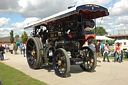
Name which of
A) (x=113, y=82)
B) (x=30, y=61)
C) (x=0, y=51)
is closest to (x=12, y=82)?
(x=30, y=61)

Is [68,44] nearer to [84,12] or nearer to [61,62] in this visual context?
[61,62]

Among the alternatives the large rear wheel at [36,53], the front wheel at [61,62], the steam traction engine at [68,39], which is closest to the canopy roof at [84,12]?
the steam traction engine at [68,39]

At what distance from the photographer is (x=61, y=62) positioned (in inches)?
243

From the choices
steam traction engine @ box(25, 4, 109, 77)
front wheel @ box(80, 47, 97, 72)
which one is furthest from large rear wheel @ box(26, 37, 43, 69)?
front wheel @ box(80, 47, 97, 72)

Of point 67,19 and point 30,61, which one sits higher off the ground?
point 67,19

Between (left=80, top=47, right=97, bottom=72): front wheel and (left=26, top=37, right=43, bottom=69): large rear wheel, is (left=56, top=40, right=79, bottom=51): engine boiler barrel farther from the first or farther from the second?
(left=26, top=37, right=43, bottom=69): large rear wheel

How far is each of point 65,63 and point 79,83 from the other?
1051 millimetres

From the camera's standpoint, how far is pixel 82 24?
635 cm

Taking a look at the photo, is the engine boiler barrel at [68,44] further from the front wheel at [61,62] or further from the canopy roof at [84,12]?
the canopy roof at [84,12]

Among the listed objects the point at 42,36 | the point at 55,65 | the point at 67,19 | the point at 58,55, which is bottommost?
the point at 55,65

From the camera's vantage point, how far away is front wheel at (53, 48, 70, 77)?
5.68 meters

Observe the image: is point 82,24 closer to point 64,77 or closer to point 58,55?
point 58,55

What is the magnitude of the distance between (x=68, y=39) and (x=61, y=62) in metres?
1.32

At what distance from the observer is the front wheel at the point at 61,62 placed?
5677 millimetres
